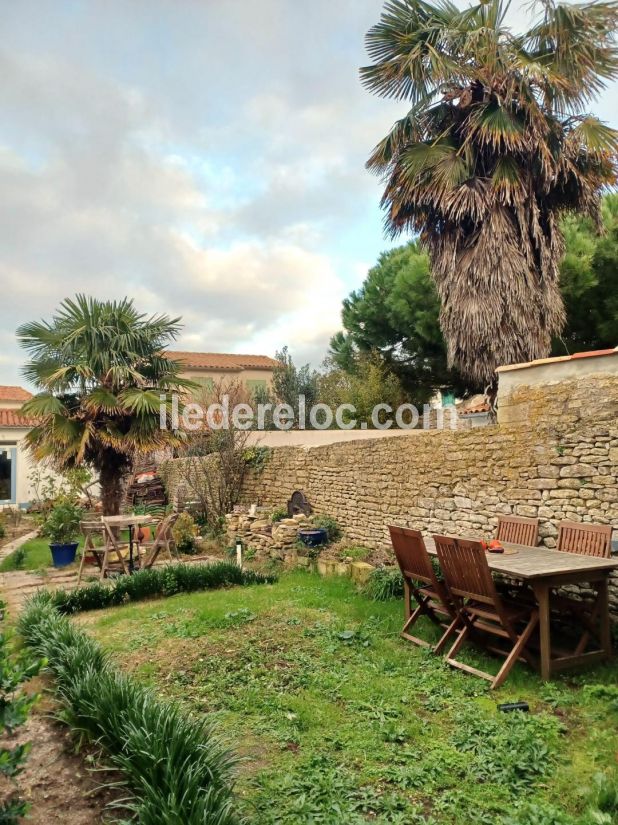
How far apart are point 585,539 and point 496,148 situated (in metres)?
5.78

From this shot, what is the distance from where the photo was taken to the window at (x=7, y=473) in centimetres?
1827

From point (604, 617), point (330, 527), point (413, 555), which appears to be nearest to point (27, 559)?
point (330, 527)

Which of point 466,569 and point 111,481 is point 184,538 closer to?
point 111,481

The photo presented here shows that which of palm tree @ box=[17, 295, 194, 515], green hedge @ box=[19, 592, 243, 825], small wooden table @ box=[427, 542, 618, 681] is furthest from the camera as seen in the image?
palm tree @ box=[17, 295, 194, 515]

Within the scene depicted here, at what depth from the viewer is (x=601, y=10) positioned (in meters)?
7.29

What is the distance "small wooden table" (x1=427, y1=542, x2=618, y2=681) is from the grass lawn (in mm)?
127

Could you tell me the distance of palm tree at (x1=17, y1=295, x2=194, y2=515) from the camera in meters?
9.84

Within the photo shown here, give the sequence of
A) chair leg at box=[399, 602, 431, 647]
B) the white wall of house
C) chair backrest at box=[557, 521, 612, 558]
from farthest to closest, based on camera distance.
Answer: the white wall of house
chair leg at box=[399, 602, 431, 647]
chair backrest at box=[557, 521, 612, 558]

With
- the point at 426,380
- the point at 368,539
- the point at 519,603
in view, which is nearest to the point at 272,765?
the point at 519,603

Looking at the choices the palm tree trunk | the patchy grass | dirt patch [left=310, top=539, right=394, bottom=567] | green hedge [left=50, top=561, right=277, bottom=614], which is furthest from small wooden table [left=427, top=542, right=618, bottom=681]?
the patchy grass

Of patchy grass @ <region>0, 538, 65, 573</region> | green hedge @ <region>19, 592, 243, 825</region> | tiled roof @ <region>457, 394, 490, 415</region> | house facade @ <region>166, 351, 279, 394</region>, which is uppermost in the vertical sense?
house facade @ <region>166, 351, 279, 394</region>

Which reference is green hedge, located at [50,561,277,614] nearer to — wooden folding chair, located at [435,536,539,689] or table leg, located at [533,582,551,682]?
wooden folding chair, located at [435,536,539,689]

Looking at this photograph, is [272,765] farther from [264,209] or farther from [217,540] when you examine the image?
[264,209]

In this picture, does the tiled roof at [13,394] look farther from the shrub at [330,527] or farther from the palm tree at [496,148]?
the palm tree at [496,148]
